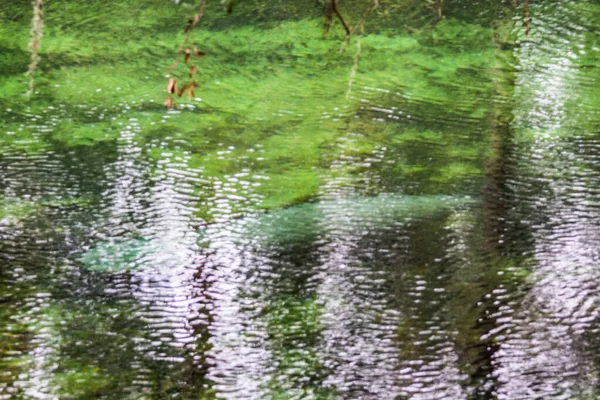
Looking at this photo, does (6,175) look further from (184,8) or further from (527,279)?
(184,8)

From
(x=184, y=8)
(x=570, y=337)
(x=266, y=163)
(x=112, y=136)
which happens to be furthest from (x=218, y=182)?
(x=184, y=8)

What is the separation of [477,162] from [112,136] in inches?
80.7

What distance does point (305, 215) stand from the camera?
13.5ft

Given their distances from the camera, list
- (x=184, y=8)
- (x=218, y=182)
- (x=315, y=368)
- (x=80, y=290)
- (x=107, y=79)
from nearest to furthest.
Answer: (x=315, y=368) → (x=80, y=290) → (x=218, y=182) → (x=107, y=79) → (x=184, y=8)

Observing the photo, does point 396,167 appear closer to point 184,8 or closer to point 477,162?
point 477,162

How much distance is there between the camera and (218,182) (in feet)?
14.6

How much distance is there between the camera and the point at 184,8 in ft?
24.8

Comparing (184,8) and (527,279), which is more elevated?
(184,8)

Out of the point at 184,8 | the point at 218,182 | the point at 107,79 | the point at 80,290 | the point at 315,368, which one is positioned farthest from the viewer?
the point at 184,8

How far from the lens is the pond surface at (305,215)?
2953 millimetres

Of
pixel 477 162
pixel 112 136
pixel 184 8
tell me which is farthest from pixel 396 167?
pixel 184 8

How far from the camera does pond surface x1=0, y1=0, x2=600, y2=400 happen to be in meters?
2.95

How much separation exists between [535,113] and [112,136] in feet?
8.19

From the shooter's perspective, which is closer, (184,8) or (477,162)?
(477,162)
